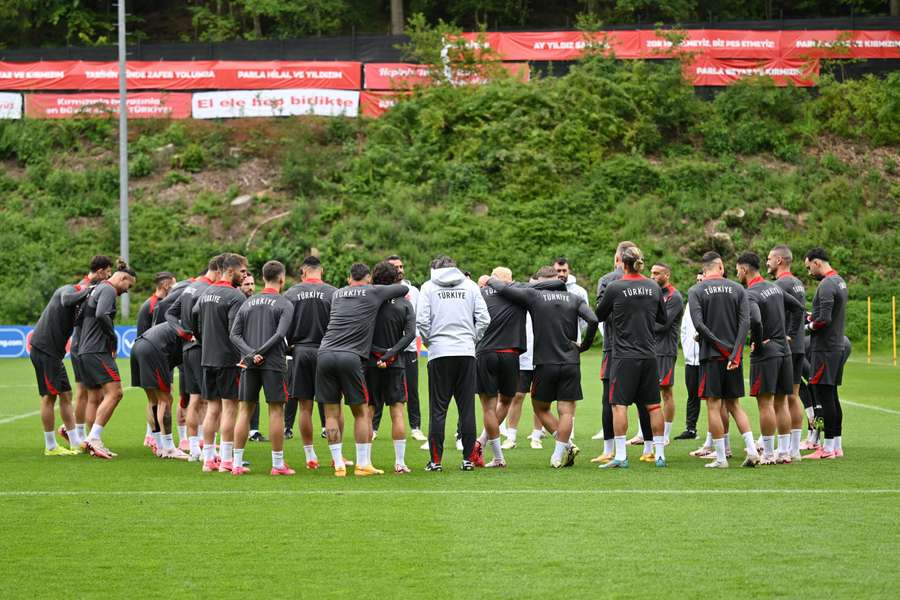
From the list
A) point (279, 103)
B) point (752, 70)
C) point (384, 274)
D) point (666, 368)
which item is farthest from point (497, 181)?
point (384, 274)

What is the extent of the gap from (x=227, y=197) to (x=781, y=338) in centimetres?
3194

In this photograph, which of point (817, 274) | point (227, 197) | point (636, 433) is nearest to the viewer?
point (817, 274)

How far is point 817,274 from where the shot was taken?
1285 centimetres

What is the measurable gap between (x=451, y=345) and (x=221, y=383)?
7.86 feet

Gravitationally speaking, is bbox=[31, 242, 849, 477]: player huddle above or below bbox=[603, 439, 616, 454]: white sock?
above

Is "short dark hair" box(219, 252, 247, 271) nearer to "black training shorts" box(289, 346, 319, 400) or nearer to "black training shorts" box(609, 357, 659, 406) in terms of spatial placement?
"black training shorts" box(289, 346, 319, 400)

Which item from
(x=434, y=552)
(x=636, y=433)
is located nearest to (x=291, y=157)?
(x=636, y=433)

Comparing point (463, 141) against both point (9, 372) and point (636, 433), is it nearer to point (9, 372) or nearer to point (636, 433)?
point (9, 372)

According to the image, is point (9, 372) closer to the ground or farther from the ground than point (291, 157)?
closer to the ground

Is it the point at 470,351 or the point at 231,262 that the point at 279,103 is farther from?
the point at 470,351

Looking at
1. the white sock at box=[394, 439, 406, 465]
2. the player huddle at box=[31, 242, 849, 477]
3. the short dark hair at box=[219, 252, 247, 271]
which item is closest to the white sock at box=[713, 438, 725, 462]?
the player huddle at box=[31, 242, 849, 477]

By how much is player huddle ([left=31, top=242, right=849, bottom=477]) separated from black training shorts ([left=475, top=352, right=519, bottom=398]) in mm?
15

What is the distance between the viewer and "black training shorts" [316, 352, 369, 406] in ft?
37.5

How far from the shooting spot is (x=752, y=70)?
42500 millimetres
